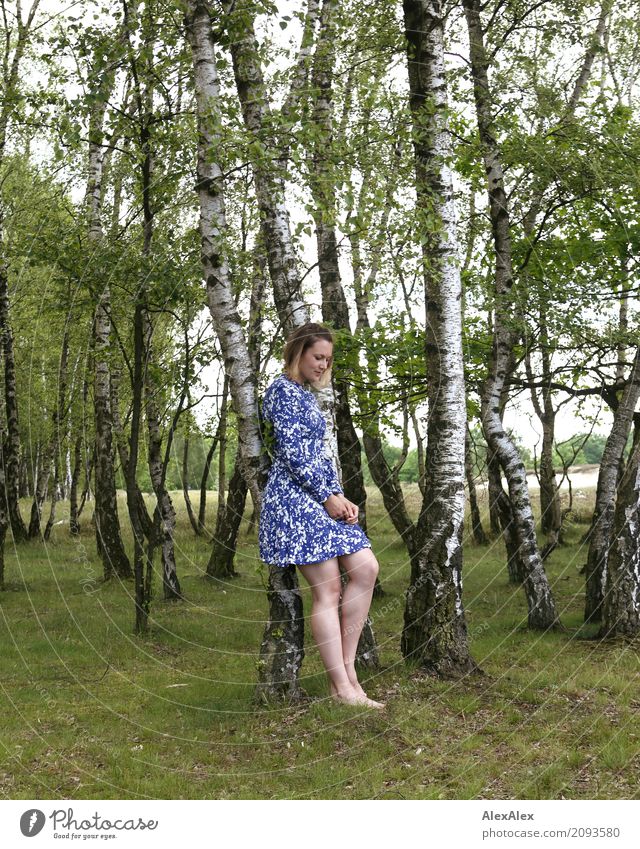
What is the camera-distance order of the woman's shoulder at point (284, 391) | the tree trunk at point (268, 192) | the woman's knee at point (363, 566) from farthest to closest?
the tree trunk at point (268, 192)
the woman's shoulder at point (284, 391)
the woman's knee at point (363, 566)

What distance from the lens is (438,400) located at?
8.13 metres

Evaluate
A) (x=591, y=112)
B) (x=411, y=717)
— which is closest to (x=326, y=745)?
(x=411, y=717)

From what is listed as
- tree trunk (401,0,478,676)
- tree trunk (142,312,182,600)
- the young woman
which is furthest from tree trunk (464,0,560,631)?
tree trunk (142,312,182,600)

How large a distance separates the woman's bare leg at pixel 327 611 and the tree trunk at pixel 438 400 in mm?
1411

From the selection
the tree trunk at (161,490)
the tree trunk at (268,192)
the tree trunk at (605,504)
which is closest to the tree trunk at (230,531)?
the tree trunk at (161,490)

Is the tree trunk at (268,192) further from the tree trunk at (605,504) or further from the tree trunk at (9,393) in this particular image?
the tree trunk at (9,393)

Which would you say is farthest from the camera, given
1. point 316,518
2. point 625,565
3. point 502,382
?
point 502,382

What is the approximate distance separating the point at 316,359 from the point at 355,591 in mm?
1722

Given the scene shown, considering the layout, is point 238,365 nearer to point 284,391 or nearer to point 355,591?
point 284,391

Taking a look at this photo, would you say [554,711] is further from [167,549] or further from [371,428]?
[167,549]

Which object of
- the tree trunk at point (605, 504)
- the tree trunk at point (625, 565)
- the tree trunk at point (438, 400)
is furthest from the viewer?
the tree trunk at point (605, 504)

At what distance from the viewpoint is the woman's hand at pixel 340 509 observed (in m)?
6.77

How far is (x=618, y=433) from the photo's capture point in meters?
10.8

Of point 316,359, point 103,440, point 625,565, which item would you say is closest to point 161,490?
point 103,440
